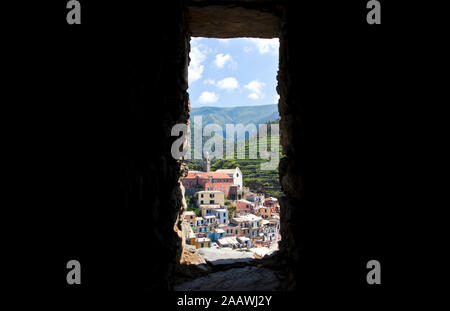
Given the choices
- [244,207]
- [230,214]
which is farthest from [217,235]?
[244,207]

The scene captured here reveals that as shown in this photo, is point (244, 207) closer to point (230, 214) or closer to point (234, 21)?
point (230, 214)

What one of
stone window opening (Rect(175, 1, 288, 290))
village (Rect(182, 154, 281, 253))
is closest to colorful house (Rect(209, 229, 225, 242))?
village (Rect(182, 154, 281, 253))

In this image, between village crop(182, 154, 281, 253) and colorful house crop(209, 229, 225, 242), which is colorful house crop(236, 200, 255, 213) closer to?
village crop(182, 154, 281, 253)

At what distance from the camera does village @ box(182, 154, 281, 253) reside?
67.8 feet

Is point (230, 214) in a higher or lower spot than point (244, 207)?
lower

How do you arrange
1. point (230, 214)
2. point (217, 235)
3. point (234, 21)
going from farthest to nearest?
point (230, 214) → point (217, 235) → point (234, 21)

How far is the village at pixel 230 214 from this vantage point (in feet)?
67.8

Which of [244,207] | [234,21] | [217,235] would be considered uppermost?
[234,21]

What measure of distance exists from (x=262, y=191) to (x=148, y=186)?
36.7 m

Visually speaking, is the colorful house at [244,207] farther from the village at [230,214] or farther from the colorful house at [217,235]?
the colorful house at [217,235]

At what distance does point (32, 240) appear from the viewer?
1579 mm

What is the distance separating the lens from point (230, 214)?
104 ft

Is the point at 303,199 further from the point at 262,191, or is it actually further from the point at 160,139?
the point at 262,191
